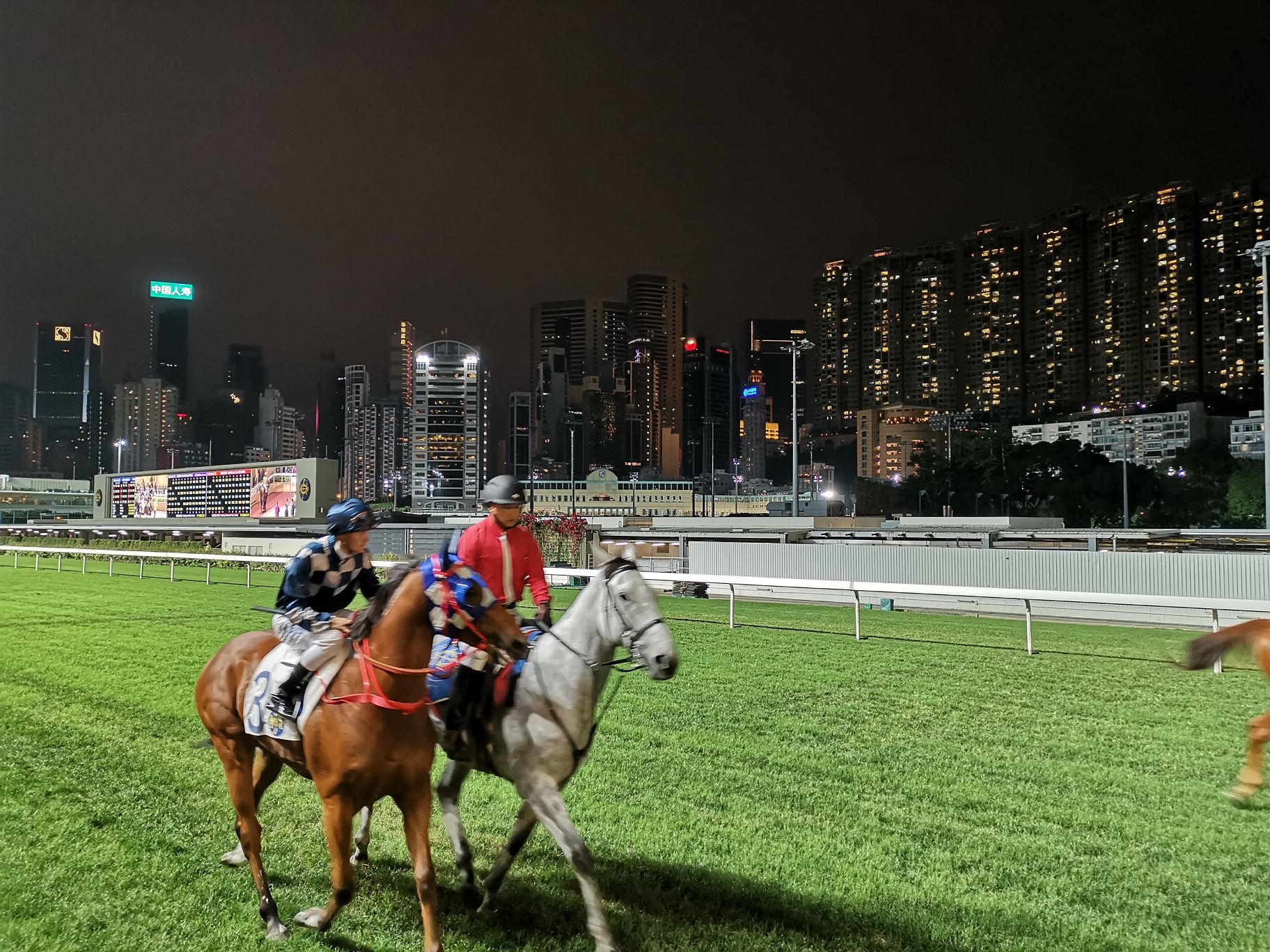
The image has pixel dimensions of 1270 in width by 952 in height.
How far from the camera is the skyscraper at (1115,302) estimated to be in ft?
402

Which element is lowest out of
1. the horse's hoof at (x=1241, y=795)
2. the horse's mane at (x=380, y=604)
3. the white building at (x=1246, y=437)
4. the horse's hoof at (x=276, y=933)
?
the horse's hoof at (x=276, y=933)

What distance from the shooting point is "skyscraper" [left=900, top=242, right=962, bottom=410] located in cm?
16338

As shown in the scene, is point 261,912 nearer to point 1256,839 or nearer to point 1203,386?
point 1256,839

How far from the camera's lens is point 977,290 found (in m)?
158

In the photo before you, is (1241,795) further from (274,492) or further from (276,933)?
(274,492)

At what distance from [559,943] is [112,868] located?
2602mm

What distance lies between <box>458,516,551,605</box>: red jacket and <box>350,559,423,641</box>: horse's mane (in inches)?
38.0

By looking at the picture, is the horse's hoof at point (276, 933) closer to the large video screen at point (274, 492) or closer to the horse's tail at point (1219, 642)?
the horse's tail at point (1219, 642)

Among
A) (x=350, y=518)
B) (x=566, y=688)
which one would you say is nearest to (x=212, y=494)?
(x=350, y=518)

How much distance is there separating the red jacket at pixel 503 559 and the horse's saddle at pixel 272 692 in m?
1.15

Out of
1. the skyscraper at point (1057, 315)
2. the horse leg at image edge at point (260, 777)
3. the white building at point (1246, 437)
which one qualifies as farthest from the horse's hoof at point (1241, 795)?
the skyscraper at point (1057, 315)

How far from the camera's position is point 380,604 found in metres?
3.80

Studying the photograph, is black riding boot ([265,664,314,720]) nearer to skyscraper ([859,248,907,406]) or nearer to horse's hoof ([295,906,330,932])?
horse's hoof ([295,906,330,932])

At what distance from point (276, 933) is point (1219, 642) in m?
5.26
